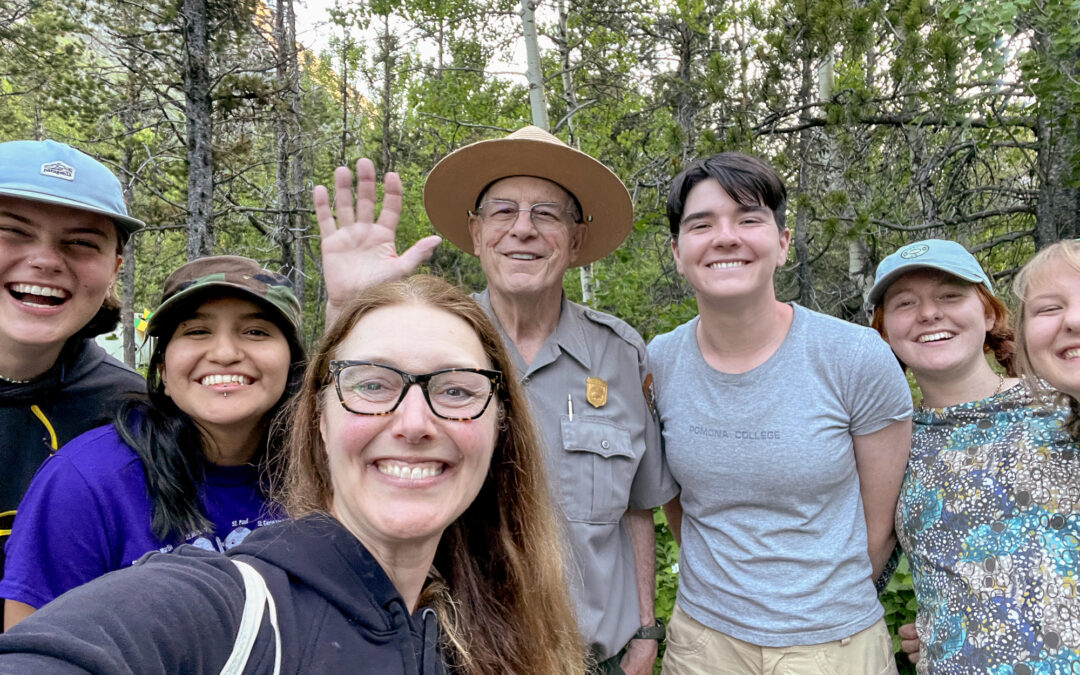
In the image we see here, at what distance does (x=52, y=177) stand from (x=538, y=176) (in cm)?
164

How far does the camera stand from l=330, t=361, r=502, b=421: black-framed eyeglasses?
1263 mm

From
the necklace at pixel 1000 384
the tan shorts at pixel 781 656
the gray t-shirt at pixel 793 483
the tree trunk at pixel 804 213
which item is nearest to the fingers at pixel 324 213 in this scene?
the gray t-shirt at pixel 793 483

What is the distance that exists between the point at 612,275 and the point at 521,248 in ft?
21.3

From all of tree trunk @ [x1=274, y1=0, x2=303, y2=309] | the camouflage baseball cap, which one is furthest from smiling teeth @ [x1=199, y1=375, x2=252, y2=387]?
tree trunk @ [x1=274, y1=0, x2=303, y2=309]

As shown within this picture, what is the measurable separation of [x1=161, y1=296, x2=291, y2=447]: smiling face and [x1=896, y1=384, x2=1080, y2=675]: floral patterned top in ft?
7.27

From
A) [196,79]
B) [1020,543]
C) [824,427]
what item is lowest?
[1020,543]

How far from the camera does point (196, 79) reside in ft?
19.2

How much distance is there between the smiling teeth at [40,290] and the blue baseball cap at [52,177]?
269 millimetres

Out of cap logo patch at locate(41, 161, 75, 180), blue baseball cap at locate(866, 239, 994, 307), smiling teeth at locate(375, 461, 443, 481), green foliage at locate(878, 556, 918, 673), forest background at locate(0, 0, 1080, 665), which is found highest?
forest background at locate(0, 0, 1080, 665)

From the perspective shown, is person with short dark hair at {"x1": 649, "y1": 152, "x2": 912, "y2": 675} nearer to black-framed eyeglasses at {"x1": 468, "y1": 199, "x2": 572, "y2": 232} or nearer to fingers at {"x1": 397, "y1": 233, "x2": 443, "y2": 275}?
black-framed eyeglasses at {"x1": 468, "y1": 199, "x2": 572, "y2": 232}

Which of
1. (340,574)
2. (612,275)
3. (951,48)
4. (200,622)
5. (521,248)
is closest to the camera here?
(200,622)

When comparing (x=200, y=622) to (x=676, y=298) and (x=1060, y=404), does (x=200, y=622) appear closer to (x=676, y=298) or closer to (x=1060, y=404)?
(x=1060, y=404)

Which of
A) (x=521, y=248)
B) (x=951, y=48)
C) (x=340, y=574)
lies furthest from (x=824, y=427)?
(x=951, y=48)

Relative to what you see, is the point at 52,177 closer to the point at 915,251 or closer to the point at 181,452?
the point at 181,452
